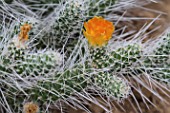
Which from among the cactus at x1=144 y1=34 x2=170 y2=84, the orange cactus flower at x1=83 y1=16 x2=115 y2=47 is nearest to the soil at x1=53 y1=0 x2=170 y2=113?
the cactus at x1=144 y1=34 x2=170 y2=84

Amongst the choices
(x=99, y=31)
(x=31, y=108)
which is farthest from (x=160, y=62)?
(x=31, y=108)

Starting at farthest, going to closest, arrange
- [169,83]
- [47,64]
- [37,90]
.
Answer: [169,83], [37,90], [47,64]

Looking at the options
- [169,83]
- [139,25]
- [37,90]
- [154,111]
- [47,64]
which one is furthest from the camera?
[139,25]

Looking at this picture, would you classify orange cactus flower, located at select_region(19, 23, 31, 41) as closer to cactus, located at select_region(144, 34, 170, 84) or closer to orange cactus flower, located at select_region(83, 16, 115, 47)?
orange cactus flower, located at select_region(83, 16, 115, 47)

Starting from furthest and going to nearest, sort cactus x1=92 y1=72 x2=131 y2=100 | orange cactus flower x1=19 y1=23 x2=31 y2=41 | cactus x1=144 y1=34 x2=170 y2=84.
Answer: cactus x1=144 y1=34 x2=170 y2=84 → cactus x1=92 y1=72 x2=131 y2=100 → orange cactus flower x1=19 y1=23 x2=31 y2=41

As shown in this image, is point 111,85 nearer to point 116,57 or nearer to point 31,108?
point 116,57

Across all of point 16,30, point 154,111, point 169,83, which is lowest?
point 154,111

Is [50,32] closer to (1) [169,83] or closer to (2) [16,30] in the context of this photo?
(2) [16,30]

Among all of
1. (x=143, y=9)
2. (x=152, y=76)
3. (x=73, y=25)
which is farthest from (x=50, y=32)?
(x=143, y=9)
